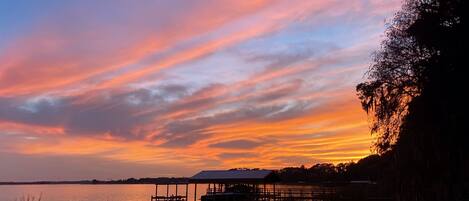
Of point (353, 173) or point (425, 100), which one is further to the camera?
point (353, 173)

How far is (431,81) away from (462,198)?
7.16 meters

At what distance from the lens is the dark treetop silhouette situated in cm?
2725

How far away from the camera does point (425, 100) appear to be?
28438mm

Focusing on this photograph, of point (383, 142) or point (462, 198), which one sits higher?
point (383, 142)

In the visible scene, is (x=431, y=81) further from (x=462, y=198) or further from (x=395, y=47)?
(x=462, y=198)

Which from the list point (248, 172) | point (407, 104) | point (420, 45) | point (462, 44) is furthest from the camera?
point (248, 172)

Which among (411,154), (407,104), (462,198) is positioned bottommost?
(462,198)

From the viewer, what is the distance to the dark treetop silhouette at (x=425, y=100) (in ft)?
89.4

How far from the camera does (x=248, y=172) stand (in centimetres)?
6838

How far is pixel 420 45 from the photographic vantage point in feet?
95.1

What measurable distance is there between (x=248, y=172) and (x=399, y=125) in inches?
1480

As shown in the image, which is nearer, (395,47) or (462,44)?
(462,44)

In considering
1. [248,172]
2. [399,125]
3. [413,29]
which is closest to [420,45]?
[413,29]

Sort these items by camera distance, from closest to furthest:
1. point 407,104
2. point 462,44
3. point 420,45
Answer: point 462,44 < point 420,45 < point 407,104
